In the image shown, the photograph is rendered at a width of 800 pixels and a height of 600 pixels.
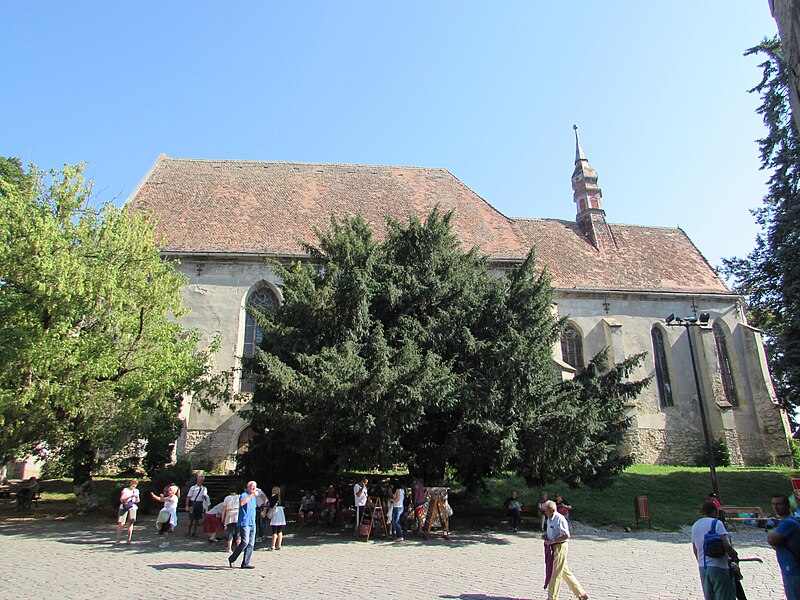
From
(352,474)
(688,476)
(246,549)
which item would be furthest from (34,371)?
(688,476)

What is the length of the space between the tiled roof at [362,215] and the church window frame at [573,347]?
215 cm

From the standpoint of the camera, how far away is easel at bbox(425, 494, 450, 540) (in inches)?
459

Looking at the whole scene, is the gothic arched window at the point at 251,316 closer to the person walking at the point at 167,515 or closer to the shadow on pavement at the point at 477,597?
the person walking at the point at 167,515

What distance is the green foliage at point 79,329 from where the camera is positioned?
11844 millimetres

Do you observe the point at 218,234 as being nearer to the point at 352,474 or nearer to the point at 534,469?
the point at 352,474

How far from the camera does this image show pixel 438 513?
39.6 ft

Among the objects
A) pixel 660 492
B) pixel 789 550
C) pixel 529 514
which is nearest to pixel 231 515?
pixel 529 514

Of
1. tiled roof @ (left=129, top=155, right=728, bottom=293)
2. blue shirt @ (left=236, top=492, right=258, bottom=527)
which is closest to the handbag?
blue shirt @ (left=236, top=492, right=258, bottom=527)

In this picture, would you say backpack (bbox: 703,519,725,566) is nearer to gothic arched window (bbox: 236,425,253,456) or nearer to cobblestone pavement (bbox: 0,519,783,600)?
cobblestone pavement (bbox: 0,519,783,600)

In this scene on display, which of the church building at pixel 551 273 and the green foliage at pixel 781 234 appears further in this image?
the church building at pixel 551 273

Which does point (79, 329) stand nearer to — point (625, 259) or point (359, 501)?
point (359, 501)

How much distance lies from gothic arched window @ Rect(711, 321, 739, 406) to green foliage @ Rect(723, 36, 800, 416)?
5.30 metres

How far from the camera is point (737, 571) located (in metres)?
5.22

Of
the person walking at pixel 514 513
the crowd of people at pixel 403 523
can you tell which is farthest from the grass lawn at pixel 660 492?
the person walking at pixel 514 513
